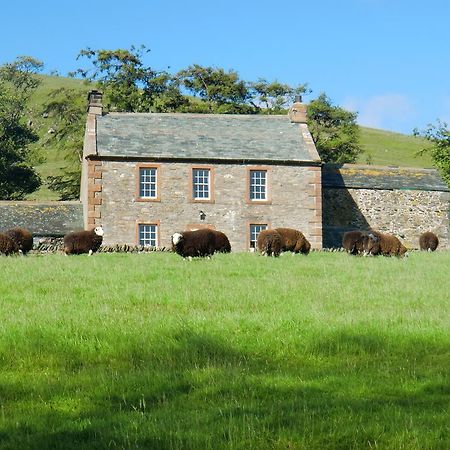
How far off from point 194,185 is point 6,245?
543 inches

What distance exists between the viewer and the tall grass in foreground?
9266 mm

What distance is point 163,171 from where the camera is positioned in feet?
156

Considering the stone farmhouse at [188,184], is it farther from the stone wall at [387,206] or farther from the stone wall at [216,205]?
the stone wall at [387,206]

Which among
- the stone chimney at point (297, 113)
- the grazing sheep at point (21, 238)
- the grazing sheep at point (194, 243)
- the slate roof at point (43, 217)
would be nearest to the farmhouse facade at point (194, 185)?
the slate roof at point (43, 217)

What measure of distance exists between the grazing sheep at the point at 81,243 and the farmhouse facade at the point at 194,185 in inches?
292

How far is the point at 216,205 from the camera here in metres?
47.4

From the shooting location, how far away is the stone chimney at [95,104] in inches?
1997

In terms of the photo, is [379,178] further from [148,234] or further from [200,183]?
[148,234]

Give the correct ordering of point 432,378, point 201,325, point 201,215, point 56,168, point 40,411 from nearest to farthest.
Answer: point 40,411 → point 432,378 → point 201,325 → point 201,215 → point 56,168

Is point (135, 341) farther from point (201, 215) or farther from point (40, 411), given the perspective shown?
A: point (201, 215)

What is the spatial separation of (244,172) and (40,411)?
1502 inches

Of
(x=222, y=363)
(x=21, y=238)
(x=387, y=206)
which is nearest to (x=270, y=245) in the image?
(x=21, y=238)

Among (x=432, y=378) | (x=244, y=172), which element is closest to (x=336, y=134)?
(x=244, y=172)

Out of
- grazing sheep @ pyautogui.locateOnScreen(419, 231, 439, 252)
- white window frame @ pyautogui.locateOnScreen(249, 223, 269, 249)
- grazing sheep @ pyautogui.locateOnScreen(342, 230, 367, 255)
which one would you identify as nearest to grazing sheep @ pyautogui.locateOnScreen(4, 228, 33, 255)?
white window frame @ pyautogui.locateOnScreen(249, 223, 269, 249)
